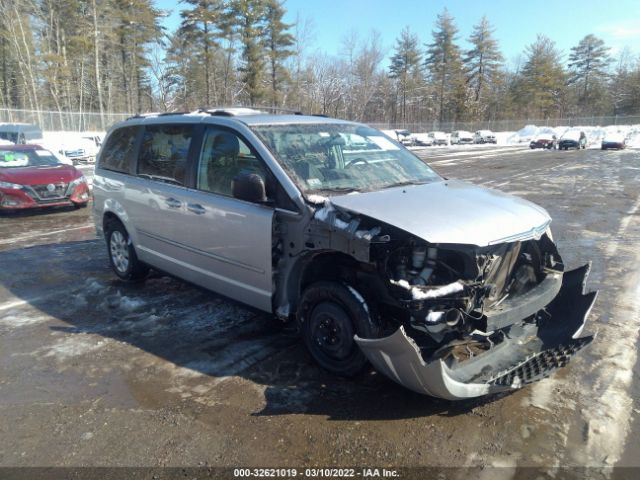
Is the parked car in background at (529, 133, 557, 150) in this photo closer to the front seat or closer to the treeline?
the treeline

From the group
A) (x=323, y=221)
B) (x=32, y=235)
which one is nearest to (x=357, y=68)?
(x=32, y=235)

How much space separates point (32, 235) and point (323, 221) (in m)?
7.56

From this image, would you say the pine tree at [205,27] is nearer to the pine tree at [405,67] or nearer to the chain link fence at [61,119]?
the chain link fence at [61,119]

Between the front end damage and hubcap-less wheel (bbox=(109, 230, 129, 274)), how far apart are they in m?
3.18

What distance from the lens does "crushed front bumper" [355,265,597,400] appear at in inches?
118

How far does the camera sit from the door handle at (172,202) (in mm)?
4801

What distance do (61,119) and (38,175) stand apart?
32493mm

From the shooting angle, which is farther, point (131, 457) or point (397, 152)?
point (397, 152)

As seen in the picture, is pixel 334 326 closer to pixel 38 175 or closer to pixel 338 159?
pixel 338 159

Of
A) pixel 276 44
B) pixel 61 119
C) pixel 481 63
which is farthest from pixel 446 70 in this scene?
pixel 61 119

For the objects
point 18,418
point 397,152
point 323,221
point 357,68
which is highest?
point 357,68

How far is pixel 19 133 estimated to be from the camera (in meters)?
22.8

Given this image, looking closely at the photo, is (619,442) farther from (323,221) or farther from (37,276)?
(37,276)

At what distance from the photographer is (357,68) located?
223 ft
